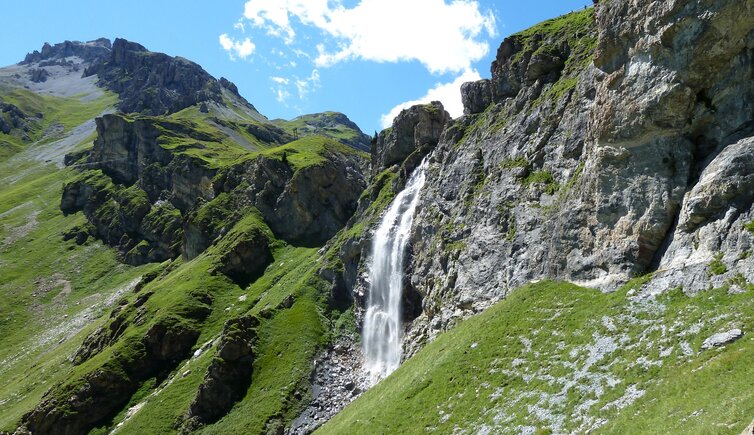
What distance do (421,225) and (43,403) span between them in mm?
64224

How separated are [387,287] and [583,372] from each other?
49.7 meters

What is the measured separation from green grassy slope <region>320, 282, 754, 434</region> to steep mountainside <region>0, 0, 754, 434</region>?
158mm

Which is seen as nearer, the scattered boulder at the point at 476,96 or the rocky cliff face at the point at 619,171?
the rocky cliff face at the point at 619,171

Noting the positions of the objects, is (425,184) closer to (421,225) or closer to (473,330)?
(421,225)

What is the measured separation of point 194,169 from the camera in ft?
576

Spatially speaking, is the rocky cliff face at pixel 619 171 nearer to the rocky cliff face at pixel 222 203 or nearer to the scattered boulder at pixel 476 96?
the scattered boulder at pixel 476 96

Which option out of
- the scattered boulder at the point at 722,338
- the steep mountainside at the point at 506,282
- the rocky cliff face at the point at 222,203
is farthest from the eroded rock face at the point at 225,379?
the scattered boulder at the point at 722,338

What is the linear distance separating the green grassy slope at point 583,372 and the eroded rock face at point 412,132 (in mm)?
63654

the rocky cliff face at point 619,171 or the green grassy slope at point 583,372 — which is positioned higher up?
the rocky cliff face at point 619,171

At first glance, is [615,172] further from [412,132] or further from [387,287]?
[412,132]

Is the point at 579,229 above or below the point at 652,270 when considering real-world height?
above

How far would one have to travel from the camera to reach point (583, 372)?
96.7 feet

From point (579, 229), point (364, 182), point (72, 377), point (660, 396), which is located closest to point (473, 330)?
point (579, 229)

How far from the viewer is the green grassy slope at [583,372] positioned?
858 inches
